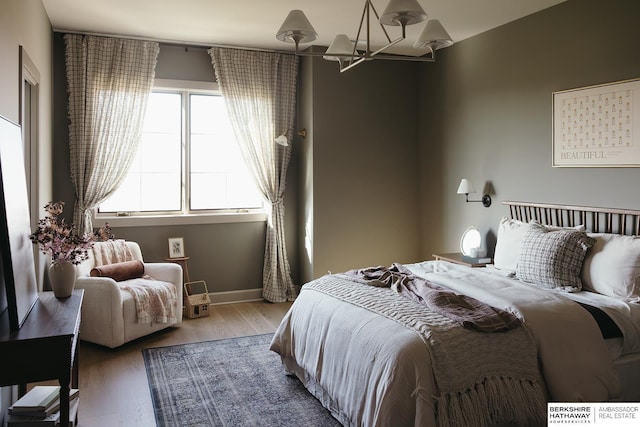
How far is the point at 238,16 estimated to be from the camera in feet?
15.0

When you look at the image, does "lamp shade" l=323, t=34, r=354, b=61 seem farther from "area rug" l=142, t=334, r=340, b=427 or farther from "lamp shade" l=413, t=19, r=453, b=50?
"area rug" l=142, t=334, r=340, b=427

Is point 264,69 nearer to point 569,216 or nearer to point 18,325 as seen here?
point 569,216

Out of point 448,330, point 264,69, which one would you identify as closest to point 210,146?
point 264,69

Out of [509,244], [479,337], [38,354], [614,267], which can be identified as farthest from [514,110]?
[38,354]

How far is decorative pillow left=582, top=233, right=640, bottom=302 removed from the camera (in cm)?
337

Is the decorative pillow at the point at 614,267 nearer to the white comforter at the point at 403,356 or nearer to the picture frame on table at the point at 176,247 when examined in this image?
the white comforter at the point at 403,356

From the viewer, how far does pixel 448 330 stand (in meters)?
2.65

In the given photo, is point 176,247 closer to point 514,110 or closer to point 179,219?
point 179,219

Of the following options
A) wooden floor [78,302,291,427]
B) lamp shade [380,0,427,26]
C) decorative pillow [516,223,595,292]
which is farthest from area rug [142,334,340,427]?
lamp shade [380,0,427,26]

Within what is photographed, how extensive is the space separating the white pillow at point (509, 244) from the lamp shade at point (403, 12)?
202cm

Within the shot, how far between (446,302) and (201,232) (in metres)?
3.38

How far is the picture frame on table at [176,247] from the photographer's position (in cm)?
551
